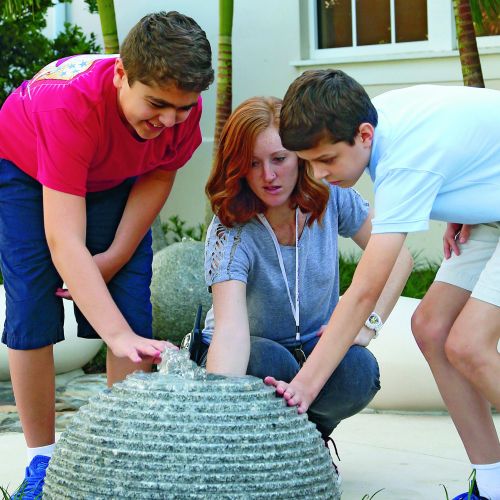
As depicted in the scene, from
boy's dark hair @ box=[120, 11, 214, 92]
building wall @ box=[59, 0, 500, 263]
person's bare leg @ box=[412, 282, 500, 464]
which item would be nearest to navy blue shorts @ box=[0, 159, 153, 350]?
boy's dark hair @ box=[120, 11, 214, 92]

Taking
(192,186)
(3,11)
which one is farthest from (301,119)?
(192,186)

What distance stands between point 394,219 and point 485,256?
61 cm

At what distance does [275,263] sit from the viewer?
3.76 m

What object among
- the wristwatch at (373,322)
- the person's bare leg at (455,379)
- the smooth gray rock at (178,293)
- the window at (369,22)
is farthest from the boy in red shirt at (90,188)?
the window at (369,22)

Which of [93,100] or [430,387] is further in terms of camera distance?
[430,387]

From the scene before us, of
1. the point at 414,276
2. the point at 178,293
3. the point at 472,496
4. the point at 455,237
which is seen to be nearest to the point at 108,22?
the point at 178,293

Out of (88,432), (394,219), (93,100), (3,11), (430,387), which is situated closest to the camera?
(88,432)

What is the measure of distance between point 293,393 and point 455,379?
0.93 meters

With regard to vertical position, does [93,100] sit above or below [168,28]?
below

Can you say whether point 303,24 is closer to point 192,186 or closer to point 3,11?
point 192,186

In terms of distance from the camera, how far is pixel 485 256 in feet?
11.5

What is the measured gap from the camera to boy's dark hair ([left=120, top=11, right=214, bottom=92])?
3121 mm

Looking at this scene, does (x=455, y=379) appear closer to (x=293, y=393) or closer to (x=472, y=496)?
(x=472, y=496)

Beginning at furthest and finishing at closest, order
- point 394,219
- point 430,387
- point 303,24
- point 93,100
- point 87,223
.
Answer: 1. point 303,24
2. point 430,387
3. point 87,223
4. point 93,100
5. point 394,219
